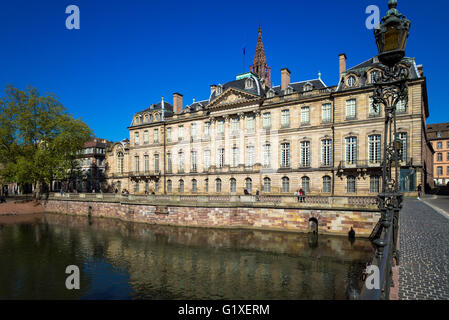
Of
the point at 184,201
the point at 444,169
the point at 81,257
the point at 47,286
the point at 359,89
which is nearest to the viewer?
the point at 47,286

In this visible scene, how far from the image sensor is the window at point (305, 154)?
103 feet

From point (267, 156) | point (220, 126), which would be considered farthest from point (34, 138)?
point (267, 156)

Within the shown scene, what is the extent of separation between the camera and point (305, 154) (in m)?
A: 31.5

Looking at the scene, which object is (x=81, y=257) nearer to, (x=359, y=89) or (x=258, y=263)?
(x=258, y=263)

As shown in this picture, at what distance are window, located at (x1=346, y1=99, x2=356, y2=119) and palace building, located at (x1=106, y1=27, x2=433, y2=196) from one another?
0.10 m

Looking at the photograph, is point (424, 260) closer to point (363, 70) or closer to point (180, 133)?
point (363, 70)

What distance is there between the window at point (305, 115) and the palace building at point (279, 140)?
0.12 metres

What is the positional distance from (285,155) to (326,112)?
6.85m

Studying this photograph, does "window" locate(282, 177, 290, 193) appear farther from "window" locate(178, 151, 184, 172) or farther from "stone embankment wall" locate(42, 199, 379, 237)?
"window" locate(178, 151, 184, 172)

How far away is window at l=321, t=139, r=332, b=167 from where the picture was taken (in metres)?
30.0

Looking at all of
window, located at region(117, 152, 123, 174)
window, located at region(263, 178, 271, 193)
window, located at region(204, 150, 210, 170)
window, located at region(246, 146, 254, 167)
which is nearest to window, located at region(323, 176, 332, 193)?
window, located at region(263, 178, 271, 193)

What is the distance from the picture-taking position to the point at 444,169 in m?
58.4
